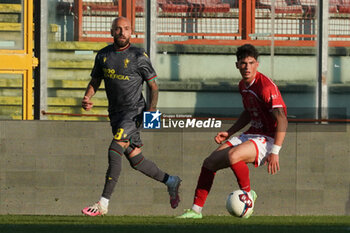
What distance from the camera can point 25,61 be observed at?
35.8 feet

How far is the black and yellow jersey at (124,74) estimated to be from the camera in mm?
9078

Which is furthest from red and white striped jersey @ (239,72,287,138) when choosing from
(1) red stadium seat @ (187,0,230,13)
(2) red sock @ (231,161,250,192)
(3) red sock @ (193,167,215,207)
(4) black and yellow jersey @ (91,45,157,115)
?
(1) red stadium seat @ (187,0,230,13)

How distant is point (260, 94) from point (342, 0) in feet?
9.90

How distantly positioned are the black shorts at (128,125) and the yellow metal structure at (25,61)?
1.99 m

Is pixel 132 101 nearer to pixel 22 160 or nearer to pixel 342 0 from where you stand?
pixel 22 160

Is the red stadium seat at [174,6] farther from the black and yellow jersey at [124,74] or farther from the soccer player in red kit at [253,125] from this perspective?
the soccer player in red kit at [253,125]

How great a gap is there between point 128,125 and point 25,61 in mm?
2363

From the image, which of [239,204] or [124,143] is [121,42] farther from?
[239,204]

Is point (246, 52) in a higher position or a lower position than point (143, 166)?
higher

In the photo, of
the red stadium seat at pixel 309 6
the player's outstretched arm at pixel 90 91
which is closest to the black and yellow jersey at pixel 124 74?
the player's outstretched arm at pixel 90 91

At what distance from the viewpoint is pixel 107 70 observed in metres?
9.11

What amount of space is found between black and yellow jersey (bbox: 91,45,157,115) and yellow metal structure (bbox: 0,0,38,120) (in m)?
1.96

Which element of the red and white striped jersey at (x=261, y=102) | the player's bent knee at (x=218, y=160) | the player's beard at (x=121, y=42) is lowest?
the player's bent knee at (x=218, y=160)

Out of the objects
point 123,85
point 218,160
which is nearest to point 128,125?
point 123,85
